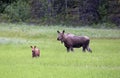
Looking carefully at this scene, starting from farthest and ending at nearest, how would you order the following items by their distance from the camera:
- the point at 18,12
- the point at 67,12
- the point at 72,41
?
the point at 18,12 → the point at 67,12 → the point at 72,41

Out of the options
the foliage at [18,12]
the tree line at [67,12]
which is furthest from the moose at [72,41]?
the foliage at [18,12]

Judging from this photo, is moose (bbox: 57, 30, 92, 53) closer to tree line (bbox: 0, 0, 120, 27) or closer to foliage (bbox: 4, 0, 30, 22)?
tree line (bbox: 0, 0, 120, 27)

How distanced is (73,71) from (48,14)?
46612 mm

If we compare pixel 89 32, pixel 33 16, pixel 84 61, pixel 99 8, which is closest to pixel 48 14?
pixel 33 16

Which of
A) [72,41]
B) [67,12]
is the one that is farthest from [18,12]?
[72,41]

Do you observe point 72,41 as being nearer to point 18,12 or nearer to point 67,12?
point 67,12

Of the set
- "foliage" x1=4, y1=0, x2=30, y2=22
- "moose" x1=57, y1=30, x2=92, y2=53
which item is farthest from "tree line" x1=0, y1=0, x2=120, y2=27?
"moose" x1=57, y1=30, x2=92, y2=53

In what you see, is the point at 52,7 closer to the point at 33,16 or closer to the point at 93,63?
the point at 33,16

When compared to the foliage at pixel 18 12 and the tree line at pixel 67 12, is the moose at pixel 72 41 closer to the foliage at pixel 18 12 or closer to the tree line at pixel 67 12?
the tree line at pixel 67 12

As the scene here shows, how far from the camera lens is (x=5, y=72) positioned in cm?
1334

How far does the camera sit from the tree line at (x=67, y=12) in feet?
192

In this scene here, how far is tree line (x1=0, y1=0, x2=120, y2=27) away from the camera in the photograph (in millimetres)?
58463

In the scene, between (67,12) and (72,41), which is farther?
(67,12)

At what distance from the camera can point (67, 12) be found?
204 ft
